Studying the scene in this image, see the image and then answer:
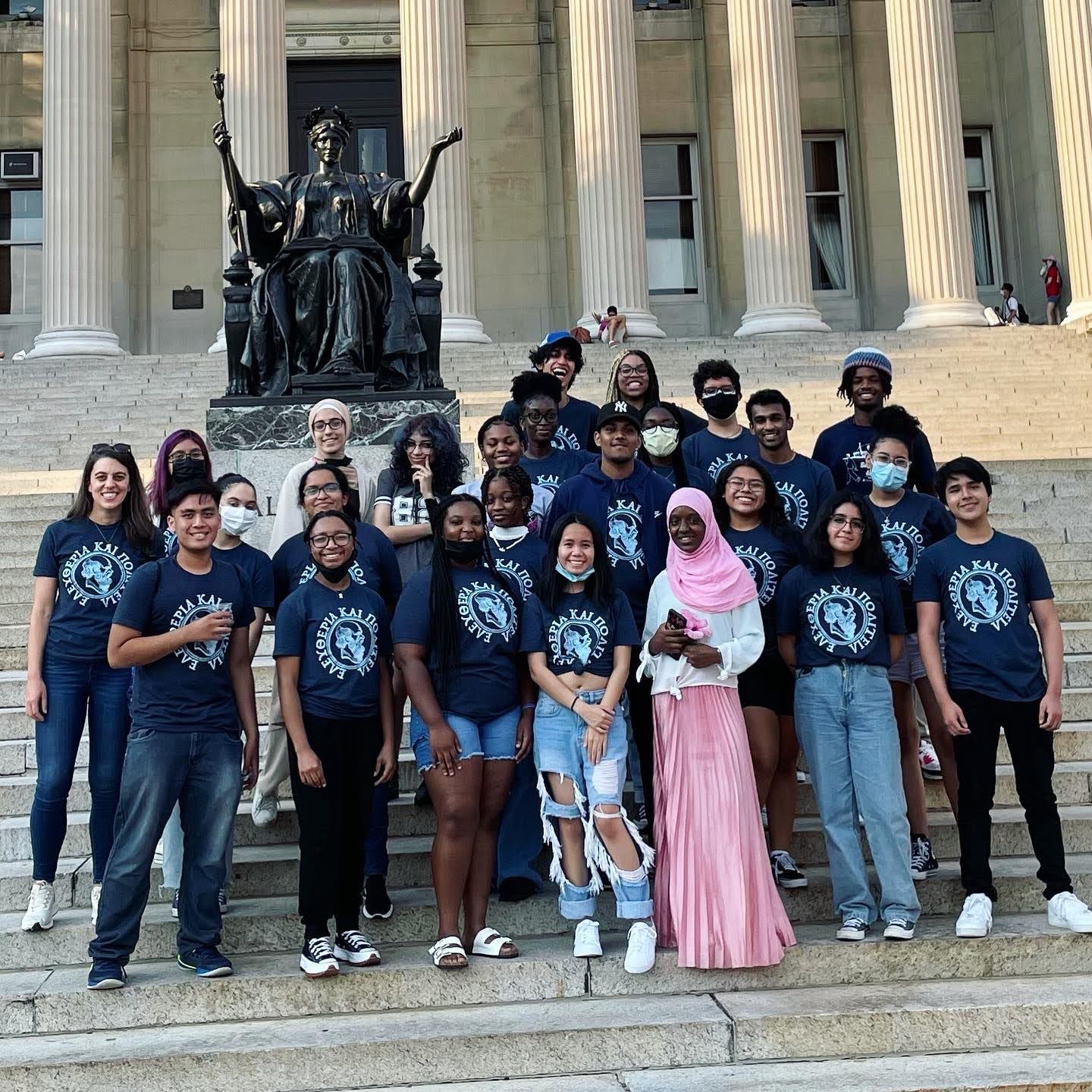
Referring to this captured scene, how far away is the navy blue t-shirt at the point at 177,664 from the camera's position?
222 inches

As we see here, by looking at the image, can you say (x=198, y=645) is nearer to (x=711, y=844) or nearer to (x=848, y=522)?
(x=711, y=844)

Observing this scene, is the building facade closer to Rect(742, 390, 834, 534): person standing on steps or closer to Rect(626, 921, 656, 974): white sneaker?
Rect(742, 390, 834, 534): person standing on steps

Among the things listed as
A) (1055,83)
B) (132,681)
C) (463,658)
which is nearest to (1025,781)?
(463,658)

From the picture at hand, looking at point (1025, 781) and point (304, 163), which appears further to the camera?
point (304, 163)

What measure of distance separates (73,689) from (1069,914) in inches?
163

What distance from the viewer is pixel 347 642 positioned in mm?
5730

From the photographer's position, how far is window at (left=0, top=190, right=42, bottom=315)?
28.2m

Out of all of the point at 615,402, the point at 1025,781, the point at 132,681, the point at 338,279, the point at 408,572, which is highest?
the point at 338,279

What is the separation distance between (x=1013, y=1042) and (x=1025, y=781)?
1.17 meters

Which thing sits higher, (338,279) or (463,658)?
(338,279)

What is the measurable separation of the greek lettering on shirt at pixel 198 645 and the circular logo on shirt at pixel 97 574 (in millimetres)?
484

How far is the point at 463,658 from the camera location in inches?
228

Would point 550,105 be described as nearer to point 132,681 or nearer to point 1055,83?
point 1055,83

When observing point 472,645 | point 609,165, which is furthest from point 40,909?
point 609,165
